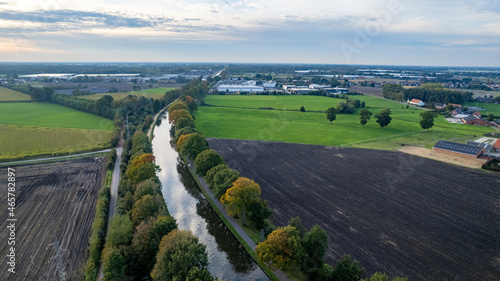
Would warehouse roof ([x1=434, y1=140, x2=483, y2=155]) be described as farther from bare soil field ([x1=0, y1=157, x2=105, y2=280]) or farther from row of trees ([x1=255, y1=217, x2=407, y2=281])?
bare soil field ([x1=0, y1=157, x2=105, y2=280])

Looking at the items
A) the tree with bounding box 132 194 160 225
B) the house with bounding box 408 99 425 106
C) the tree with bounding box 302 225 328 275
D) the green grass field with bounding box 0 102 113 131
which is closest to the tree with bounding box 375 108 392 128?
the house with bounding box 408 99 425 106

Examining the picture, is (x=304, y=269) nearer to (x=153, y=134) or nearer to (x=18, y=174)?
(x=18, y=174)

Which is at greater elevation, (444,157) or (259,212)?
(259,212)

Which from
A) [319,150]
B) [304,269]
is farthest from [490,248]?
[319,150]

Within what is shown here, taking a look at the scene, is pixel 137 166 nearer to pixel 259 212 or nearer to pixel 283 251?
pixel 259 212

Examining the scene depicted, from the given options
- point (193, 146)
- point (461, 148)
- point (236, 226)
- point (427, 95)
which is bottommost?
point (236, 226)

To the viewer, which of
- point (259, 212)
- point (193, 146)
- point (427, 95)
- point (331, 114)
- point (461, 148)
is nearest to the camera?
point (259, 212)

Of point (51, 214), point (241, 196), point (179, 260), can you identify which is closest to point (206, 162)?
point (241, 196)
